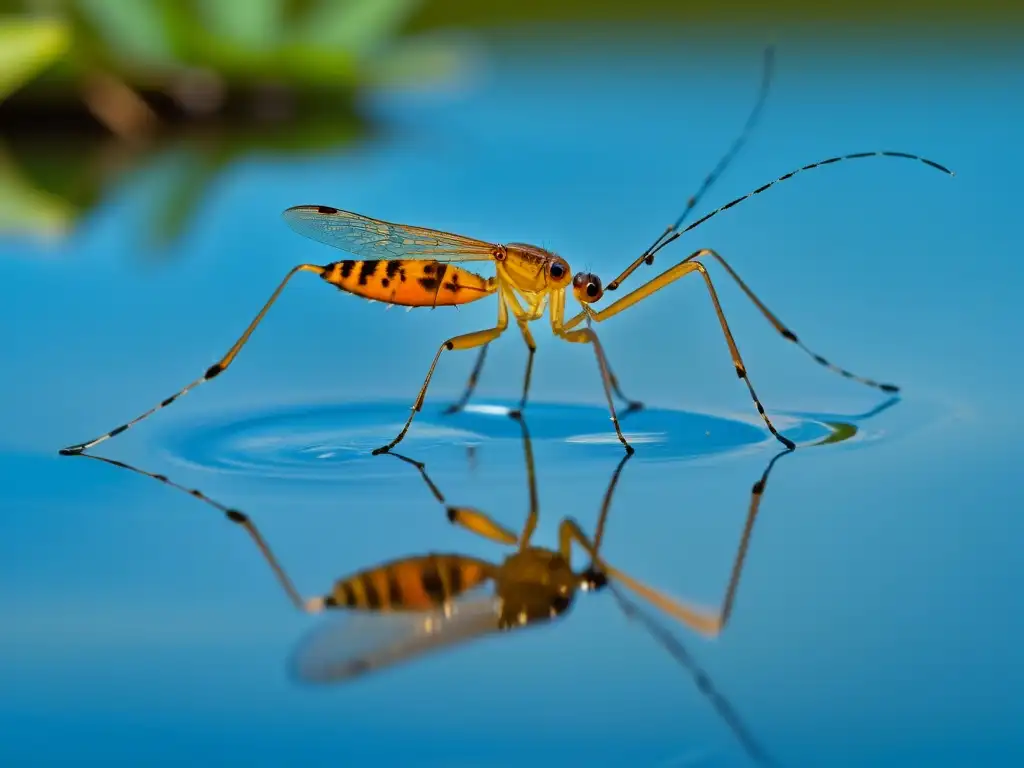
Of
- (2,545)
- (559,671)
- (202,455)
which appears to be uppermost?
(202,455)

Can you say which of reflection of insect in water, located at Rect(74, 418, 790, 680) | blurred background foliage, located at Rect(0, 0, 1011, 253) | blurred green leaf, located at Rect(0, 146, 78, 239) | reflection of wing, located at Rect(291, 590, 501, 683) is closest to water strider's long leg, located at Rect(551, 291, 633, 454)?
reflection of insect in water, located at Rect(74, 418, 790, 680)

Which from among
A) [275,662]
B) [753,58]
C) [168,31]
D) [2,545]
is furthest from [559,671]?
[753,58]

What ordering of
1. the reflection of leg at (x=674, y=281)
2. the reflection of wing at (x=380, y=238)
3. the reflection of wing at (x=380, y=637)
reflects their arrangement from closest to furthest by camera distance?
the reflection of wing at (x=380, y=637)
the reflection of leg at (x=674, y=281)
the reflection of wing at (x=380, y=238)

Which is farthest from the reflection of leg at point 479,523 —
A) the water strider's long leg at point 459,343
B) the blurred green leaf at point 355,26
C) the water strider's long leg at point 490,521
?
the blurred green leaf at point 355,26

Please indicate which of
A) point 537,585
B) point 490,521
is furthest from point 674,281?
point 537,585

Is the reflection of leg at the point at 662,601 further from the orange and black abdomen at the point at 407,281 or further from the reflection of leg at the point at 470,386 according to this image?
the orange and black abdomen at the point at 407,281

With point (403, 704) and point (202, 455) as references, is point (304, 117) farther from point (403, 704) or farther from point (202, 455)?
point (403, 704)

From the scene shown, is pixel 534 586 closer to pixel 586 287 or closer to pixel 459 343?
pixel 459 343
